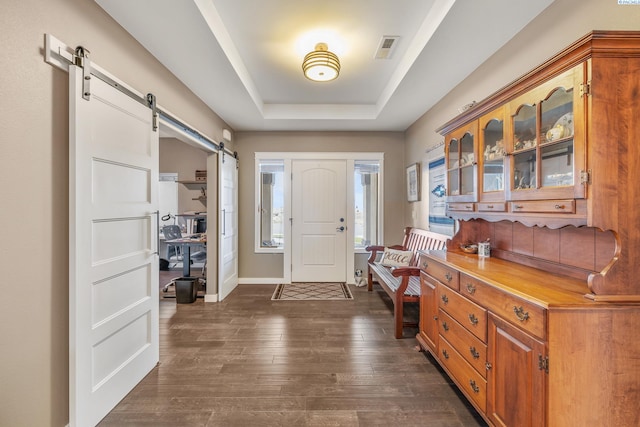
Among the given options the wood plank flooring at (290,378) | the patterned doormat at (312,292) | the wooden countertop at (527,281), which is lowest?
the wood plank flooring at (290,378)

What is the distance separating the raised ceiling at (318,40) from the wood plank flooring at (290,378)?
251 cm

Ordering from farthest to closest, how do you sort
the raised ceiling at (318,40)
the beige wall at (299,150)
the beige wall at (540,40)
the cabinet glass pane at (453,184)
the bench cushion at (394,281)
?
the beige wall at (299,150)
the bench cushion at (394,281)
the cabinet glass pane at (453,184)
the raised ceiling at (318,40)
the beige wall at (540,40)

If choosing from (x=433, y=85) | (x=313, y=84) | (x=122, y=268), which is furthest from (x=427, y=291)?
(x=313, y=84)

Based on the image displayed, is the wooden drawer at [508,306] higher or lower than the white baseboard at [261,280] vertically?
higher

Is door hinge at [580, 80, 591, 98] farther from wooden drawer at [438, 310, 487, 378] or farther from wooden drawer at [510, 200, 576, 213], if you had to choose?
wooden drawer at [438, 310, 487, 378]

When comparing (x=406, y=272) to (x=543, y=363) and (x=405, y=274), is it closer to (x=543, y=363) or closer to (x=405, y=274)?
(x=405, y=274)

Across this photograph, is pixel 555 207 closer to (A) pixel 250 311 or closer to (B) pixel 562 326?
(B) pixel 562 326

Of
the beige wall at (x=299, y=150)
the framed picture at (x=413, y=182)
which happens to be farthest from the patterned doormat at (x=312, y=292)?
the framed picture at (x=413, y=182)

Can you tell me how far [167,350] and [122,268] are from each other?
1094 mm

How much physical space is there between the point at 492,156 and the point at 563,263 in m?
0.78

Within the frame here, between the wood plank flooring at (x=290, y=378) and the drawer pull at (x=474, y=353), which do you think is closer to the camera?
the drawer pull at (x=474, y=353)

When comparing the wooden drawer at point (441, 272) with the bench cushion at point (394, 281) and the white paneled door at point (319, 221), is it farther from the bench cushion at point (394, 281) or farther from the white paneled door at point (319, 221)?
the white paneled door at point (319, 221)

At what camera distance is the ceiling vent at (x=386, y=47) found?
2.47 meters

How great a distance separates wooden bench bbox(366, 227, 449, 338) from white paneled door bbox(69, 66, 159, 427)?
2148mm
